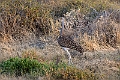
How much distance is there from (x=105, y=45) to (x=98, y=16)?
107cm

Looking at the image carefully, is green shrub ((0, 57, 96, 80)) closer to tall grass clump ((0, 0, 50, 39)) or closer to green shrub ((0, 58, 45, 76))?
green shrub ((0, 58, 45, 76))

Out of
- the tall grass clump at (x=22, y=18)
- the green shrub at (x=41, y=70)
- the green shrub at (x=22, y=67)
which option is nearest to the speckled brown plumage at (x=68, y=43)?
the green shrub at (x=41, y=70)

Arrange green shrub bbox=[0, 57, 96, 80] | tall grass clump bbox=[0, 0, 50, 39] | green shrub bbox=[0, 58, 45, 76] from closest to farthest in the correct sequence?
green shrub bbox=[0, 57, 96, 80], green shrub bbox=[0, 58, 45, 76], tall grass clump bbox=[0, 0, 50, 39]

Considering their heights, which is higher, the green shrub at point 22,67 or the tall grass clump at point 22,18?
the tall grass clump at point 22,18

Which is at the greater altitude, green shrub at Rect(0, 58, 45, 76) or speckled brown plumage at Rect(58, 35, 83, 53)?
speckled brown plumage at Rect(58, 35, 83, 53)

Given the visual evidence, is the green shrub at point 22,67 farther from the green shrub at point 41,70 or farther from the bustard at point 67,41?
the bustard at point 67,41

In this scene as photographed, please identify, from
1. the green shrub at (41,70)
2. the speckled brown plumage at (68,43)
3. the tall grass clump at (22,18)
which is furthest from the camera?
the tall grass clump at (22,18)

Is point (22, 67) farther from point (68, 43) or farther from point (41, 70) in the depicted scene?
point (68, 43)

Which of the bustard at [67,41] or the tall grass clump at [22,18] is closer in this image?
the bustard at [67,41]

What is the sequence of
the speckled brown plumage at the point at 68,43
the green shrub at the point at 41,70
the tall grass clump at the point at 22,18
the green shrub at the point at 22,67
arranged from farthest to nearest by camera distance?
the tall grass clump at the point at 22,18, the speckled brown plumage at the point at 68,43, the green shrub at the point at 22,67, the green shrub at the point at 41,70

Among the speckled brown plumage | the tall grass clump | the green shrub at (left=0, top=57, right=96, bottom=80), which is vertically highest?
the tall grass clump

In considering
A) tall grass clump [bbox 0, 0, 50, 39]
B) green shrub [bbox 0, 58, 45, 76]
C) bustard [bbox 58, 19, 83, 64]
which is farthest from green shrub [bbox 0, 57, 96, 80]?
tall grass clump [bbox 0, 0, 50, 39]

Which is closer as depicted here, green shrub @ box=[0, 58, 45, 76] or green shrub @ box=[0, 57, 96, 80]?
green shrub @ box=[0, 57, 96, 80]

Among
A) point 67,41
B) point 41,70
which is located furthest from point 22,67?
point 67,41
